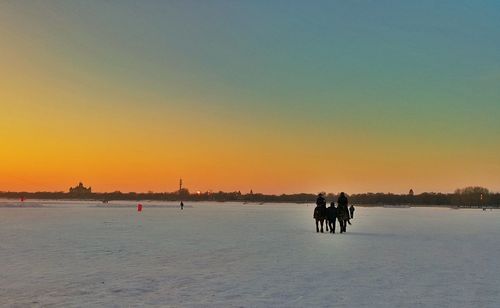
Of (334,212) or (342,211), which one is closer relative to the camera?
(342,211)

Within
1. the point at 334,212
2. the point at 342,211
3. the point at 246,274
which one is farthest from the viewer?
the point at 334,212

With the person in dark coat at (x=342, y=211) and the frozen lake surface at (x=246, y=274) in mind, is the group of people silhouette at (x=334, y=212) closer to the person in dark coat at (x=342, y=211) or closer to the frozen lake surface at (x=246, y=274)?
the person in dark coat at (x=342, y=211)

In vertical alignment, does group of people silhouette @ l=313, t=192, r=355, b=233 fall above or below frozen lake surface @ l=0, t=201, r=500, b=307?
above

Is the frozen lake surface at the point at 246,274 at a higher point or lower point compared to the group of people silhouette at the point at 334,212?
lower

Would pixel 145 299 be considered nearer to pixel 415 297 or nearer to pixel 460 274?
pixel 415 297

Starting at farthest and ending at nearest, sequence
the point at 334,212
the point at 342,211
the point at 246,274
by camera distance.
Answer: the point at 334,212 < the point at 342,211 < the point at 246,274

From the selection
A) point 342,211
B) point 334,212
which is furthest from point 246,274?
point 334,212

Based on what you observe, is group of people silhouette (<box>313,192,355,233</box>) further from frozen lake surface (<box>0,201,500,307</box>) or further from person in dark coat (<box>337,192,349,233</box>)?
frozen lake surface (<box>0,201,500,307</box>)

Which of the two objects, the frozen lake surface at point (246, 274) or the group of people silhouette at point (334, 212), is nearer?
the frozen lake surface at point (246, 274)

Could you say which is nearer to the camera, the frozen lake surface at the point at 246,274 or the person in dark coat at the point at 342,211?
the frozen lake surface at the point at 246,274

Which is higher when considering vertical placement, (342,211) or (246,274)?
(342,211)

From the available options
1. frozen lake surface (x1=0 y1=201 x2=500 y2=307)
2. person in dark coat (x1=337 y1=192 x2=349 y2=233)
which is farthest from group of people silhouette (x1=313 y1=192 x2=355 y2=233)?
frozen lake surface (x1=0 y1=201 x2=500 y2=307)

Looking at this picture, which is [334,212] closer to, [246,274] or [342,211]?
[342,211]

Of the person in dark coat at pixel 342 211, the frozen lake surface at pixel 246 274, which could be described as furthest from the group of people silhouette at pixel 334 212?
the frozen lake surface at pixel 246 274
